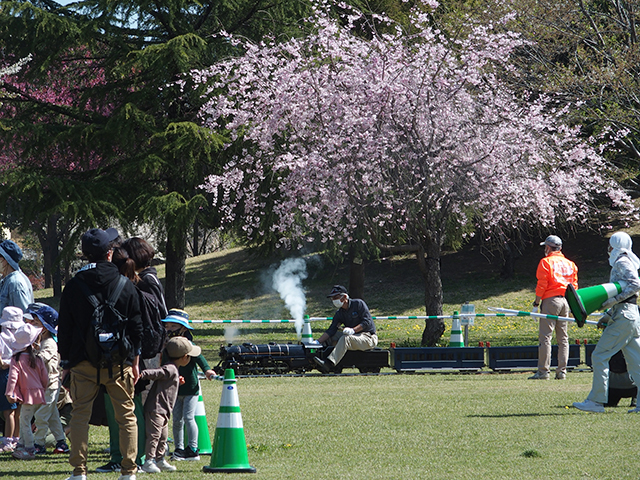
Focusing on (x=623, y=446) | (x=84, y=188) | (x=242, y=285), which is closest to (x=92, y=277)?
(x=623, y=446)

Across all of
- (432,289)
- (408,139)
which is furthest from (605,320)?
(432,289)

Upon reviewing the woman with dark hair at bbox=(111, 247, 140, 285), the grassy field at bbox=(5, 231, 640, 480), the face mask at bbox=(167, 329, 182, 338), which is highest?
the woman with dark hair at bbox=(111, 247, 140, 285)

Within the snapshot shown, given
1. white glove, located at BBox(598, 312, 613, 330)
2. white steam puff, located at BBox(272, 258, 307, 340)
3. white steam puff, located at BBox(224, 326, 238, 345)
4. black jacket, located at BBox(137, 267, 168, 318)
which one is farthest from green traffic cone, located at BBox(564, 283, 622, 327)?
white steam puff, located at BBox(272, 258, 307, 340)

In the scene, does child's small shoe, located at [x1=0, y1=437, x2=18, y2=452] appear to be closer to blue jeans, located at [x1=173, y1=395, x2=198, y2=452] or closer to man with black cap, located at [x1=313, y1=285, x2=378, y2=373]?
blue jeans, located at [x1=173, y1=395, x2=198, y2=452]

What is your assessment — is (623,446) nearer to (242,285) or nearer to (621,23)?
(621,23)

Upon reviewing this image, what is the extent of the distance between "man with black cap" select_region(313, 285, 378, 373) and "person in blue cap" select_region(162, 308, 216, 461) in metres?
7.35

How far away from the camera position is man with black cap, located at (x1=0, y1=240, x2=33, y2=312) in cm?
836

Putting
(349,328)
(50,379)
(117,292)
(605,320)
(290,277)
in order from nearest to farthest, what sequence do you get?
(117,292)
(50,379)
(605,320)
(349,328)
(290,277)

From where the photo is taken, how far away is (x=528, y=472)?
6.54 meters

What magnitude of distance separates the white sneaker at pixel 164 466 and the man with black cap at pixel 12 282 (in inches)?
93.3

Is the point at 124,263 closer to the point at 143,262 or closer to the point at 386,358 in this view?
the point at 143,262

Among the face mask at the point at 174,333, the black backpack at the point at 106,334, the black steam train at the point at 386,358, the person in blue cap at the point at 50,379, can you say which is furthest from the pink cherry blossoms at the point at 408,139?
the black backpack at the point at 106,334

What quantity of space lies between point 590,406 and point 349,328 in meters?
5.95

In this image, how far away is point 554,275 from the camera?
14.1 m
